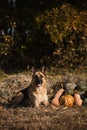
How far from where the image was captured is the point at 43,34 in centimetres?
1619

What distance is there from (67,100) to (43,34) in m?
4.27

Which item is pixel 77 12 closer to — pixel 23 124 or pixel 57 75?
pixel 57 75

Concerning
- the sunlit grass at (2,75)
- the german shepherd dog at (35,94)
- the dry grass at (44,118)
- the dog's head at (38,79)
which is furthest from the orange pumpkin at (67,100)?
the sunlit grass at (2,75)

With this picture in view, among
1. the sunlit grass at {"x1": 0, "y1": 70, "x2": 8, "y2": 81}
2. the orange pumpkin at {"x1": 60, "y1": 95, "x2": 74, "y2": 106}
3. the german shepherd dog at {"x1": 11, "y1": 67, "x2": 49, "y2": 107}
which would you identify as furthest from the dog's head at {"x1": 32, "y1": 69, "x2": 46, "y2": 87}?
the sunlit grass at {"x1": 0, "y1": 70, "x2": 8, "y2": 81}

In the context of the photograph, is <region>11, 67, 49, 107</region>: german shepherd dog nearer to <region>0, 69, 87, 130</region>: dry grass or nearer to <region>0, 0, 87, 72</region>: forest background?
<region>0, 69, 87, 130</region>: dry grass

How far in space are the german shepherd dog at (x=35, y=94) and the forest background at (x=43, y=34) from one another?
3.62 metres

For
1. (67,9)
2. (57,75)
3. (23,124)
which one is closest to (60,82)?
(57,75)

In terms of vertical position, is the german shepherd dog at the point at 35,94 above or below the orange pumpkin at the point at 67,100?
above

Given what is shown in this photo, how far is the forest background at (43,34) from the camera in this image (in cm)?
1598

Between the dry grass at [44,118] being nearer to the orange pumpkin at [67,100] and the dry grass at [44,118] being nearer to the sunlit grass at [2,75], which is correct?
the orange pumpkin at [67,100]

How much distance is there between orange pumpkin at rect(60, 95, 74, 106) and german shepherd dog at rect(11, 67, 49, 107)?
1.35ft

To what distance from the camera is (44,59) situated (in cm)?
1647

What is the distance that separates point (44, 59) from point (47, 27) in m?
1.22

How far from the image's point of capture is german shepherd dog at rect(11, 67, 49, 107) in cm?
1234
